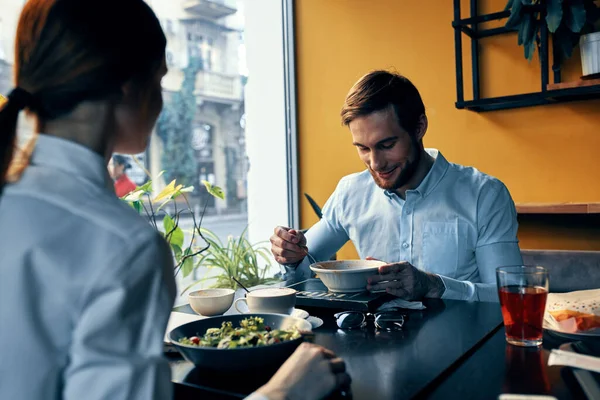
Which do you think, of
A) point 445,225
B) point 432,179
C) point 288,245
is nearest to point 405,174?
point 432,179

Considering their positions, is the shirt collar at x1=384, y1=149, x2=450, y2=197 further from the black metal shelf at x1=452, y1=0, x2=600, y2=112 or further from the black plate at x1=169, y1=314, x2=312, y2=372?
the black plate at x1=169, y1=314, x2=312, y2=372

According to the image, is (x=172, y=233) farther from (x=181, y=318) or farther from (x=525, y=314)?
(x=525, y=314)

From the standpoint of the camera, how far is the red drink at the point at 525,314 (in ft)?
3.35

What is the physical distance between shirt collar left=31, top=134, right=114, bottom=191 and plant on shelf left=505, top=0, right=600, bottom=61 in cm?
205

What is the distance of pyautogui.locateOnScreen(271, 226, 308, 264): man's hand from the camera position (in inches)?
66.7

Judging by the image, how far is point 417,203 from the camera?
1929 mm

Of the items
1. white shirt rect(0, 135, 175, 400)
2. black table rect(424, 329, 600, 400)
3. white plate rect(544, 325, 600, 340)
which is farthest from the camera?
white plate rect(544, 325, 600, 340)

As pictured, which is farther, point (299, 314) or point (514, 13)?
point (514, 13)

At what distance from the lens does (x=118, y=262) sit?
0.60 metres

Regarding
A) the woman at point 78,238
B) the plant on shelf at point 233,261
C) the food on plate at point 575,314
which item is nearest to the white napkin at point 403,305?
the food on plate at point 575,314

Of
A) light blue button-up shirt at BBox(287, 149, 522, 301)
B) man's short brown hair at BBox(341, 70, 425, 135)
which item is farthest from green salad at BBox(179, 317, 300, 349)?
man's short brown hair at BBox(341, 70, 425, 135)

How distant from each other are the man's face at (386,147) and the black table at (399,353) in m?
0.66

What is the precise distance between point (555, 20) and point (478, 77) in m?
0.50

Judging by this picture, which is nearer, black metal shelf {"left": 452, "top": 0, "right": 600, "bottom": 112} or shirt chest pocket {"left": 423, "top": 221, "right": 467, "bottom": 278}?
shirt chest pocket {"left": 423, "top": 221, "right": 467, "bottom": 278}
